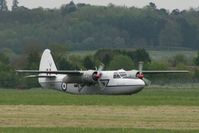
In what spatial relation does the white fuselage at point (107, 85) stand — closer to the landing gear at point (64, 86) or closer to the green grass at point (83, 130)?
the landing gear at point (64, 86)

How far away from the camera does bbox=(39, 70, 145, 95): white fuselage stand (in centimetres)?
6725

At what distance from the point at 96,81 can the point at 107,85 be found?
0.93m

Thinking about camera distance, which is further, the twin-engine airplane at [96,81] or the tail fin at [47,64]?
the tail fin at [47,64]

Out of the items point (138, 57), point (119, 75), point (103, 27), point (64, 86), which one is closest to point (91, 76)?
point (119, 75)

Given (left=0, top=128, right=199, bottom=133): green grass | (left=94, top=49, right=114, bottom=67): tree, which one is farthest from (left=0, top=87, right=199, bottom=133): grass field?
(left=94, top=49, right=114, bottom=67): tree

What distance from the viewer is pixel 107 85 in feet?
228

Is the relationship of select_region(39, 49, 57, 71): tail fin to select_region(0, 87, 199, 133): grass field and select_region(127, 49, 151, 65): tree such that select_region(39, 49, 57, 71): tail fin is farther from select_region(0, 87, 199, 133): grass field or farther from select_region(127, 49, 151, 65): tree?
select_region(127, 49, 151, 65): tree

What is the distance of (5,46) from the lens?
165500mm

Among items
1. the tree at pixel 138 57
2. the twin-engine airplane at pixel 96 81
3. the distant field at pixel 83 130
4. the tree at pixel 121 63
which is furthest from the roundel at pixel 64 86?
the tree at pixel 138 57

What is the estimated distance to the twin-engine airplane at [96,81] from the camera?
67688 mm

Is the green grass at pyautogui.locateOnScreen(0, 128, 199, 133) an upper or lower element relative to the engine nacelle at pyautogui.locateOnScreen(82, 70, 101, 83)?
upper

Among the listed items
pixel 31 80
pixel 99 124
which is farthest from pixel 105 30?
pixel 99 124

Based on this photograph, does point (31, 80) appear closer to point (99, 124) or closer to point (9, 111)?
point (9, 111)

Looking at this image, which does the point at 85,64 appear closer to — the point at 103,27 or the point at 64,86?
the point at 64,86
